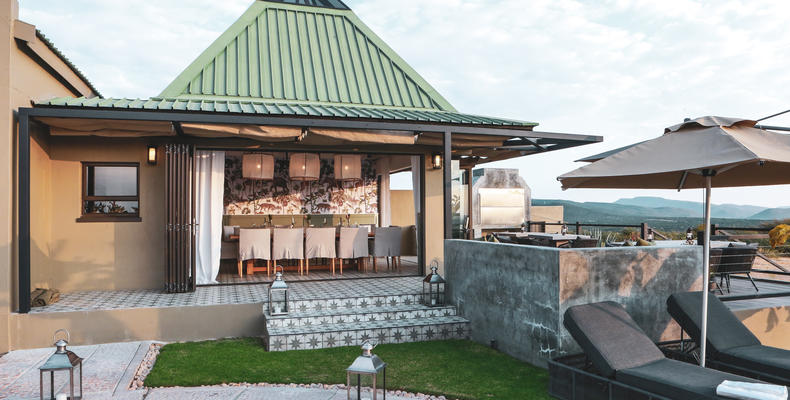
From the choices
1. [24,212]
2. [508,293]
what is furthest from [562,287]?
[24,212]

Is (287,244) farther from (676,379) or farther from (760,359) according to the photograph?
(760,359)

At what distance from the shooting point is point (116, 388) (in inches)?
174

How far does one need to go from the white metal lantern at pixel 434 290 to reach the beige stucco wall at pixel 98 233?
4.22 meters

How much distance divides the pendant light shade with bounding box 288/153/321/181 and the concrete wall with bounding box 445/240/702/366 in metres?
5.72

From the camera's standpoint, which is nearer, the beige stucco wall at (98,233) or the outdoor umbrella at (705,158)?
the outdoor umbrella at (705,158)

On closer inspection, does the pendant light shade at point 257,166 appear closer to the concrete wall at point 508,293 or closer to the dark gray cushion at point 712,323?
the concrete wall at point 508,293

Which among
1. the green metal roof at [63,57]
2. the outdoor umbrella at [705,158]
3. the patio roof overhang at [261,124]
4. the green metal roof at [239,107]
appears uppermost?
the green metal roof at [63,57]

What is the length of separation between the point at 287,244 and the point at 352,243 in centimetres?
119

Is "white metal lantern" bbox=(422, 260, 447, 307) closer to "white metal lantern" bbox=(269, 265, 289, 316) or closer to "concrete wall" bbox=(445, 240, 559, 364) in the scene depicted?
"concrete wall" bbox=(445, 240, 559, 364)

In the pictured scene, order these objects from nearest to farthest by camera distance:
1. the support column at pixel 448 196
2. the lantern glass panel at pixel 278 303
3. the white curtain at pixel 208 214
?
the lantern glass panel at pixel 278 303 → the support column at pixel 448 196 → the white curtain at pixel 208 214

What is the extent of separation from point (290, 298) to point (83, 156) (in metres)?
4.01

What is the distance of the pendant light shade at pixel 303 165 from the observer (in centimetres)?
1077

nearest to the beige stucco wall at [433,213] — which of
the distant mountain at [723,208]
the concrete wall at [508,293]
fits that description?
the concrete wall at [508,293]

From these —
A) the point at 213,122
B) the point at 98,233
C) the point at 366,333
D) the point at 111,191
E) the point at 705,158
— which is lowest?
the point at 366,333
